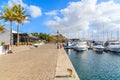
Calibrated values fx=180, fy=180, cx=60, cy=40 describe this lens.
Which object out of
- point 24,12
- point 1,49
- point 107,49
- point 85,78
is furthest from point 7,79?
point 107,49

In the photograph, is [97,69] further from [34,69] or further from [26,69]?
[26,69]

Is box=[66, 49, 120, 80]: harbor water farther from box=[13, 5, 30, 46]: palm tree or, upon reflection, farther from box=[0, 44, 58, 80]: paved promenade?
box=[13, 5, 30, 46]: palm tree

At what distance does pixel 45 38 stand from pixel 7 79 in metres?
131

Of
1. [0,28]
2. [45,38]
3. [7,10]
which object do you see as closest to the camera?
[0,28]

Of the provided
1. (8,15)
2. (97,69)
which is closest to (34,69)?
(97,69)

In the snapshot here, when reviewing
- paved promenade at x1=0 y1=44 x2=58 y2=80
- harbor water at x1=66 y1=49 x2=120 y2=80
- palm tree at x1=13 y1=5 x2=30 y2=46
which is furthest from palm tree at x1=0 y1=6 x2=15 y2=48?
paved promenade at x1=0 y1=44 x2=58 y2=80

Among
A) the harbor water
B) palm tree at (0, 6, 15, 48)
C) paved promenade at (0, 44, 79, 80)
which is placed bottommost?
the harbor water

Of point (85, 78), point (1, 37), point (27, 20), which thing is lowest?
point (85, 78)

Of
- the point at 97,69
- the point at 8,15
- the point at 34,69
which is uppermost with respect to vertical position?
the point at 8,15

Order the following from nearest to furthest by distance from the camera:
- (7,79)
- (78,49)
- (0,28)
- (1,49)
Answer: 1. (7,79)
2. (1,49)
3. (0,28)
4. (78,49)

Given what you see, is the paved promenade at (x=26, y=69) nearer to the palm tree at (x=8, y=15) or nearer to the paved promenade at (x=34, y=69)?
the paved promenade at (x=34, y=69)

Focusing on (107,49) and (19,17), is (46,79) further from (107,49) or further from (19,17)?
(107,49)

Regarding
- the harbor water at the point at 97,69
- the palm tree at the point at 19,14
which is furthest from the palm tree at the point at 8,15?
the harbor water at the point at 97,69

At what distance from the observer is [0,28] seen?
125 feet
